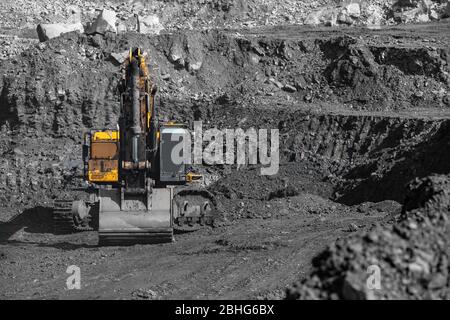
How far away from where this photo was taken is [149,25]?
136ft

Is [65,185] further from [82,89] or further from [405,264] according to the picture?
[405,264]

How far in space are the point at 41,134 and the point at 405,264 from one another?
24448mm

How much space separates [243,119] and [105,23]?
8971 mm

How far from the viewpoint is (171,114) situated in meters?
34.7

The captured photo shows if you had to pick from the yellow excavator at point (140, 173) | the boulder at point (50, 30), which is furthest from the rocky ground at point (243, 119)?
the boulder at point (50, 30)

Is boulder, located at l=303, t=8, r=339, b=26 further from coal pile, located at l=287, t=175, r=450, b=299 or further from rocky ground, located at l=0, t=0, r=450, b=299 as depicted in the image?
coal pile, located at l=287, t=175, r=450, b=299

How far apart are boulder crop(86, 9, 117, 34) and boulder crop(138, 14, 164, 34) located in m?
1.18

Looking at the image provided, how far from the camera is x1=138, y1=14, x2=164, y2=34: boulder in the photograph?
40.6 meters

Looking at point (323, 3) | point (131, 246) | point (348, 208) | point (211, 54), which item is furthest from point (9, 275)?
point (323, 3)

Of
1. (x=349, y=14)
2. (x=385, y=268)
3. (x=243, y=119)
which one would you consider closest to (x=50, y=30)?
(x=243, y=119)

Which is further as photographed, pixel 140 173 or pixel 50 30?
pixel 50 30

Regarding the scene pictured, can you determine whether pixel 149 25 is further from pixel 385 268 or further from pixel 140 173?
pixel 385 268

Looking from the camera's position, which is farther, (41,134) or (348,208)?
(41,134)

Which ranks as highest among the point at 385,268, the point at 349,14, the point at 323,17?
the point at 349,14
